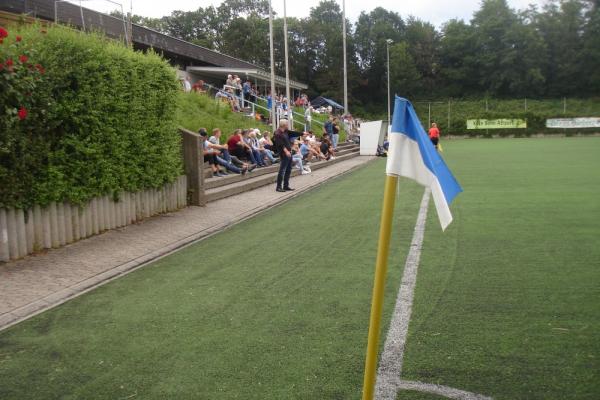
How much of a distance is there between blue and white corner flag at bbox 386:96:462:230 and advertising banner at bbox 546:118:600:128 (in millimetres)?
57694

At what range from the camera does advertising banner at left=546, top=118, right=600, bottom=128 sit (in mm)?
54000

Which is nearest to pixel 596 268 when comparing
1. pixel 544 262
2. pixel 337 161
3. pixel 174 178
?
pixel 544 262

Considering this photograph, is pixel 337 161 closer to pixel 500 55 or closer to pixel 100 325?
pixel 100 325

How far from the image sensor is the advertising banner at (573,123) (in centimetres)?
5400

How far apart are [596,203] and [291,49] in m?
78.3

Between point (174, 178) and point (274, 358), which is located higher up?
point (174, 178)

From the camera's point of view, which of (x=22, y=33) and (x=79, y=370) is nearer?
(x=79, y=370)

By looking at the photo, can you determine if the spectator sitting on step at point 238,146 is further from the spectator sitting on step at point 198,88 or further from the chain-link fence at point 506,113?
the chain-link fence at point 506,113

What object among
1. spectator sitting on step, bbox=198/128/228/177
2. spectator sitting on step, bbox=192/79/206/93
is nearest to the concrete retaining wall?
spectator sitting on step, bbox=198/128/228/177

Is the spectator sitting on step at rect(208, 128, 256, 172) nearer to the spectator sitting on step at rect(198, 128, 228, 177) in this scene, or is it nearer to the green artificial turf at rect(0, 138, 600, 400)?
the spectator sitting on step at rect(198, 128, 228, 177)

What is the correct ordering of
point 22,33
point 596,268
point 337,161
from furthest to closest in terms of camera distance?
point 337,161
point 22,33
point 596,268

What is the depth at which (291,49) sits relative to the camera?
85.6 m

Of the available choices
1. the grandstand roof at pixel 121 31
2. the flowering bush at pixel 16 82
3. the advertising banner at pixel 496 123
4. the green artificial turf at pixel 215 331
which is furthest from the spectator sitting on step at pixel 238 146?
the advertising banner at pixel 496 123

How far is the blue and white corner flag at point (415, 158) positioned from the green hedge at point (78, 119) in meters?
5.52
